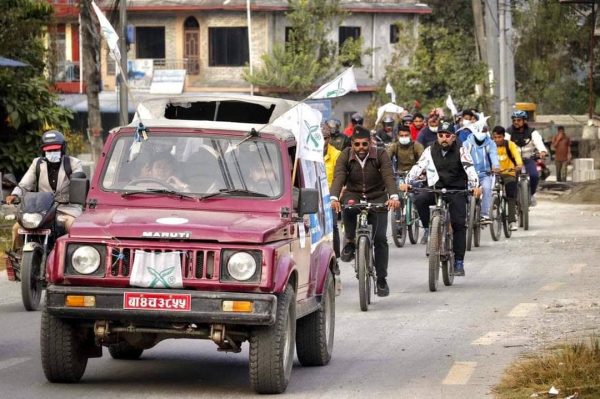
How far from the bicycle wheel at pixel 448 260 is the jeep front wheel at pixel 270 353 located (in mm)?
7949

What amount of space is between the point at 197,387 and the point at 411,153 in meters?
14.4

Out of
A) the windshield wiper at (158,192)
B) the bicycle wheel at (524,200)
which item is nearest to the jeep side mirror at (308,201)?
the windshield wiper at (158,192)

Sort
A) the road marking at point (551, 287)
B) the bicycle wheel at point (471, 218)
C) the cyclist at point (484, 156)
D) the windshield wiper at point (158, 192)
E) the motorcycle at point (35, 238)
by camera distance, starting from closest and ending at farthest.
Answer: the windshield wiper at point (158, 192) → the motorcycle at point (35, 238) → the road marking at point (551, 287) → the bicycle wheel at point (471, 218) → the cyclist at point (484, 156)

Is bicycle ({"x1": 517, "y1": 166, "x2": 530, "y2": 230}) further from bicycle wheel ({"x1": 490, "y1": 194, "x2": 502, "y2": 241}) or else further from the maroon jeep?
the maroon jeep

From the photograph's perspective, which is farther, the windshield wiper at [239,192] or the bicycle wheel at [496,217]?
the bicycle wheel at [496,217]

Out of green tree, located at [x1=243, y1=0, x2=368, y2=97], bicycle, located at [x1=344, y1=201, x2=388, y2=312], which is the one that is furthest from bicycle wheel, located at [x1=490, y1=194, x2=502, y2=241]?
green tree, located at [x1=243, y1=0, x2=368, y2=97]

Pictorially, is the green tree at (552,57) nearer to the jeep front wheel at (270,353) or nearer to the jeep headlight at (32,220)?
the jeep headlight at (32,220)

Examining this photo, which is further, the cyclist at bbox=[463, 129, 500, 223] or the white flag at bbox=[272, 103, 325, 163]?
the cyclist at bbox=[463, 129, 500, 223]

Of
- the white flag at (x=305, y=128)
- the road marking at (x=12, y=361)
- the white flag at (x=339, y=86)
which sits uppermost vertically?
the white flag at (x=339, y=86)

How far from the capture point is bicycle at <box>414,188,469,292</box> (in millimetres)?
17703

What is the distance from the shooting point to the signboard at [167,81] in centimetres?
6675

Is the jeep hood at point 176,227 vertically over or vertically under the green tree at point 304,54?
under

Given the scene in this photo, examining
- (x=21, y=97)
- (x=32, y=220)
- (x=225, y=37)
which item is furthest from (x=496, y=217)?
(x=225, y=37)

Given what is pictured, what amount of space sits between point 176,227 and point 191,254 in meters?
0.22
